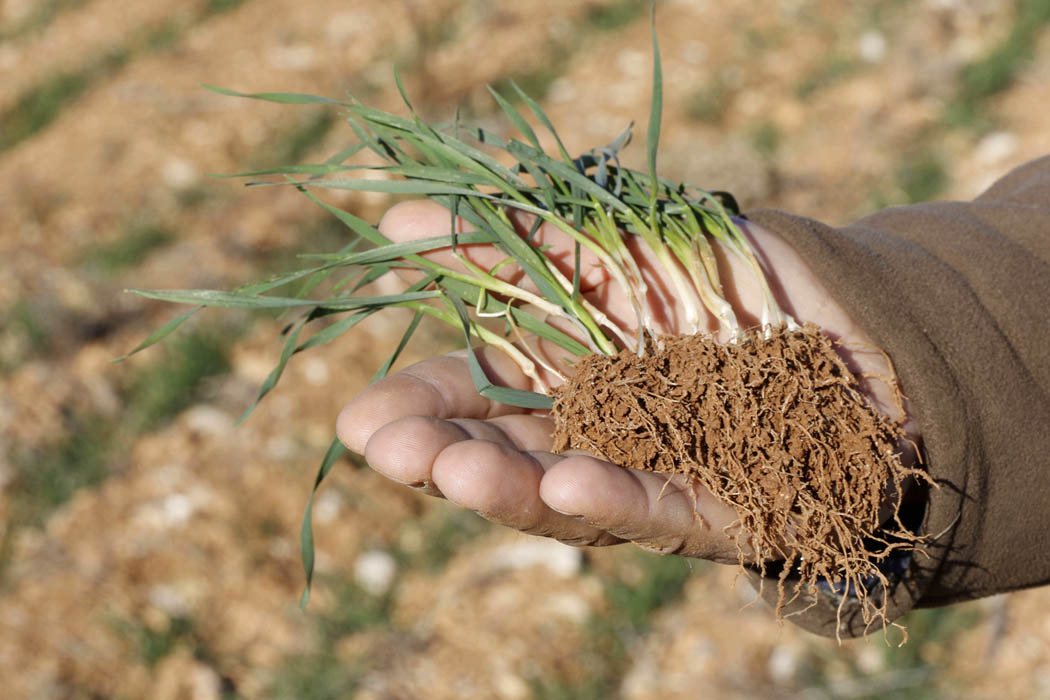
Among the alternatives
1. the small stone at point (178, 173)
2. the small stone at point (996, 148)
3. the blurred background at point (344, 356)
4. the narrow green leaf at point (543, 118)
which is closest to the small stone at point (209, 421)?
the blurred background at point (344, 356)

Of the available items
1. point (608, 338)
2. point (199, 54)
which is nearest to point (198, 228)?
point (199, 54)

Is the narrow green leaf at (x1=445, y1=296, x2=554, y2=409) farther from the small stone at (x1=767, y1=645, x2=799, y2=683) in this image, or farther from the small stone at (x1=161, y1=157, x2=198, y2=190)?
the small stone at (x1=161, y1=157, x2=198, y2=190)

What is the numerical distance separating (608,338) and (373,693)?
134 cm

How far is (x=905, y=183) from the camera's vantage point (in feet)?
11.2

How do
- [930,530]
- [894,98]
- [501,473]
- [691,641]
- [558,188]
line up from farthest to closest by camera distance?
[894,98], [691,641], [558,188], [930,530], [501,473]

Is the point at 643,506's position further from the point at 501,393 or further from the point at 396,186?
the point at 396,186

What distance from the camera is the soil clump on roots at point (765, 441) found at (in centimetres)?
126

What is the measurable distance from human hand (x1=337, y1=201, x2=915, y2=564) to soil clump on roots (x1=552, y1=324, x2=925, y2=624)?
45 mm

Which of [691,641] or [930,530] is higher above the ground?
[930,530]

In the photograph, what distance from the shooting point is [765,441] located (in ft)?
4.20

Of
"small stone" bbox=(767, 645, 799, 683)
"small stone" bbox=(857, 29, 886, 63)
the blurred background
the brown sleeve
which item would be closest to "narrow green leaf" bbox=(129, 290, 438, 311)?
the brown sleeve

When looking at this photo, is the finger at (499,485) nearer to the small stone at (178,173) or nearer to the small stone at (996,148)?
the small stone at (996,148)

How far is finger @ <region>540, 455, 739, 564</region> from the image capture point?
113 centimetres

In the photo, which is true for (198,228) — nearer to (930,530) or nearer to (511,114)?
(511,114)
